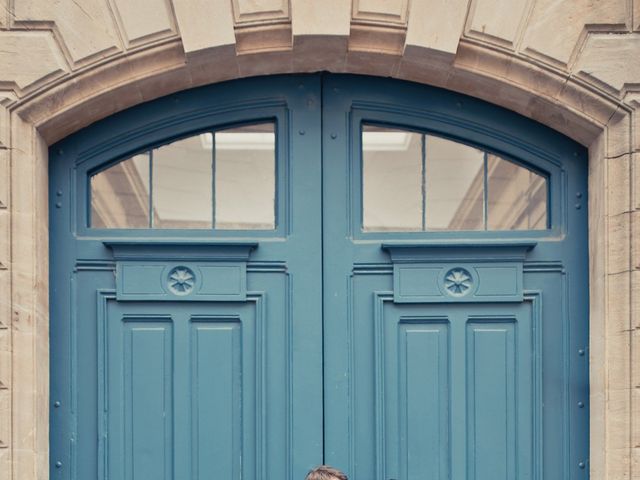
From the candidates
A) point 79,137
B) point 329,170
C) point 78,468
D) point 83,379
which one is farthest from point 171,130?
point 78,468

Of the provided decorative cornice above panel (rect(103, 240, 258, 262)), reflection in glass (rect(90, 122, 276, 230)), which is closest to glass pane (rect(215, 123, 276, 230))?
reflection in glass (rect(90, 122, 276, 230))

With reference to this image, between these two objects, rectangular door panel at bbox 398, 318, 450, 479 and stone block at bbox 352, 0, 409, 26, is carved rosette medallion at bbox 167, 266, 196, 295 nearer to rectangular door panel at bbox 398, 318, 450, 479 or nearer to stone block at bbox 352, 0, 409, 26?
rectangular door panel at bbox 398, 318, 450, 479

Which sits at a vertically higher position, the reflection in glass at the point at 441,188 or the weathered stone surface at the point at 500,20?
the weathered stone surface at the point at 500,20

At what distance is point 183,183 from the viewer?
5531 millimetres

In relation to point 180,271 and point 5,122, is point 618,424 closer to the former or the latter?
point 180,271

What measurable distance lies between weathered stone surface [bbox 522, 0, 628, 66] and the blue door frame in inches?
26.9

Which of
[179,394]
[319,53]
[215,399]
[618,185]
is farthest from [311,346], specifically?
[618,185]

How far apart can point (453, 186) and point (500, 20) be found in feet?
2.70

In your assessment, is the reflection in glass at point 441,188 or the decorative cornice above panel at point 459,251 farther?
the reflection in glass at point 441,188

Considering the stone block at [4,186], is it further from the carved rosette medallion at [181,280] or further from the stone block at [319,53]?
the stone block at [319,53]

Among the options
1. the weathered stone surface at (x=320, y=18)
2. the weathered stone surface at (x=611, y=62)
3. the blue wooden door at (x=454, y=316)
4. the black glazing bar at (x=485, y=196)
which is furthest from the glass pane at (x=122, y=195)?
the weathered stone surface at (x=611, y=62)

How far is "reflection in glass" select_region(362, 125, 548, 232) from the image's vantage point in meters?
5.54

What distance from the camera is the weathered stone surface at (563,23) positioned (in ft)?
17.2

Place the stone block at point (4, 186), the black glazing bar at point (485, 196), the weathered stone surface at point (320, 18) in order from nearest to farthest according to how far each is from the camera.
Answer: the stone block at point (4, 186) < the weathered stone surface at point (320, 18) < the black glazing bar at point (485, 196)
